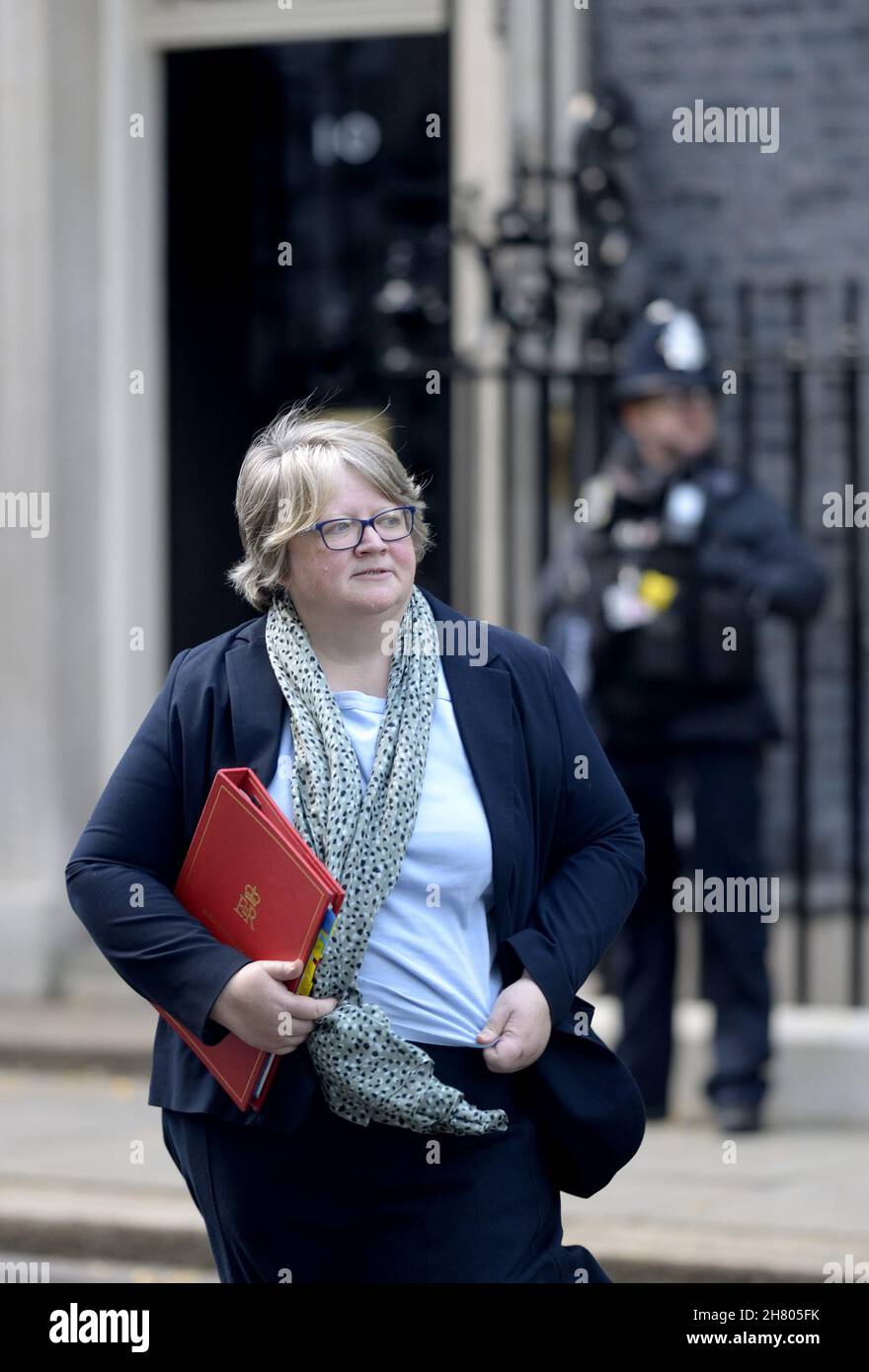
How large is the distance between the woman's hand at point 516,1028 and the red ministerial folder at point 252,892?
28cm

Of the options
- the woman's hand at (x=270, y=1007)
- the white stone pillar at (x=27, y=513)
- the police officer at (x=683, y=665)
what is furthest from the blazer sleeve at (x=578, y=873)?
the white stone pillar at (x=27, y=513)

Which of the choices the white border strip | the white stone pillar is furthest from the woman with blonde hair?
the white border strip

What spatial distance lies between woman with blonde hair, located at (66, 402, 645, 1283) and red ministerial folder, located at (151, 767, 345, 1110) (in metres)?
0.03

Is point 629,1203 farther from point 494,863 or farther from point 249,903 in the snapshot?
point 249,903

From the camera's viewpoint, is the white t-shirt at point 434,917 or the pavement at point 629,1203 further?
the pavement at point 629,1203

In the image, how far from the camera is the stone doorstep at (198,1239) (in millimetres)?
5211

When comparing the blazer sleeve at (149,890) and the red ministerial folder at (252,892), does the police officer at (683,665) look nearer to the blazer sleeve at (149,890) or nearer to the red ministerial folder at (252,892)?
the blazer sleeve at (149,890)

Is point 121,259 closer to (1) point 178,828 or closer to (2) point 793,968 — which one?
(2) point 793,968

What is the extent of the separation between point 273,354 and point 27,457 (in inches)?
53.4

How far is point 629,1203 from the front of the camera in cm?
569


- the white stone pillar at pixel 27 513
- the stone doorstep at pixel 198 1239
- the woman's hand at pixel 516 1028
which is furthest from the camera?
the white stone pillar at pixel 27 513

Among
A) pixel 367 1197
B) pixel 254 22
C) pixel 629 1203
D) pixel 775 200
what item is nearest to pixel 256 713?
pixel 367 1197

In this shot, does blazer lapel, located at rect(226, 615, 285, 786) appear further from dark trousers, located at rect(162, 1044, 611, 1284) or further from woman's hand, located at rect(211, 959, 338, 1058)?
dark trousers, located at rect(162, 1044, 611, 1284)
